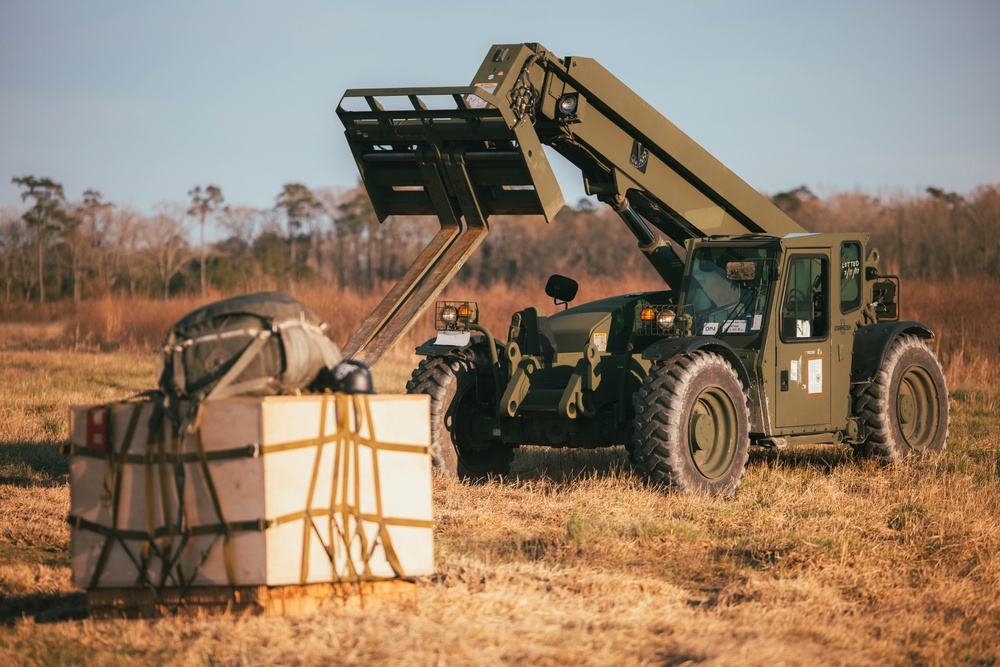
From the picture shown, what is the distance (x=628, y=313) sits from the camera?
404 inches

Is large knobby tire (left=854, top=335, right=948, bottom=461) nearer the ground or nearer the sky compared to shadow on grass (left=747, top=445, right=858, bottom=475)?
nearer the sky

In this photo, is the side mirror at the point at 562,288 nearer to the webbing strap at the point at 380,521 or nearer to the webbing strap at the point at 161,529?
the webbing strap at the point at 380,521

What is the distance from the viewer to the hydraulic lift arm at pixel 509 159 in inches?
343

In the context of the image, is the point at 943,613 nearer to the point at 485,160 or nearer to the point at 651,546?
the point at 651,546

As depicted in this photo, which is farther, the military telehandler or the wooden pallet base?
the military telehandler

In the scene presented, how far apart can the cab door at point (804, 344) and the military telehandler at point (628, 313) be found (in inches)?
0.6

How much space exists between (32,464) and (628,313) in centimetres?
538

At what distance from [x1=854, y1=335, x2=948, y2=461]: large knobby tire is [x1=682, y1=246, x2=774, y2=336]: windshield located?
4.78 ft

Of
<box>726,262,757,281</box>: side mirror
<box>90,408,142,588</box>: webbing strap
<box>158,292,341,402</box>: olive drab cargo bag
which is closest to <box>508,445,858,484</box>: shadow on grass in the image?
<box>726,262,757,281</box>: side mirror

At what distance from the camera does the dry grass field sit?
5.10m

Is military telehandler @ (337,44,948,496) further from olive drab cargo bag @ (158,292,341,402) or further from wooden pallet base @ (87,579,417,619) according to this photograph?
wooden pallet base @ (87,579,417,619)

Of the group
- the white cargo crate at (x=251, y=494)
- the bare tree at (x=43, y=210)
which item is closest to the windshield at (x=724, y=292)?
the white cargo crate at (x=251, y=494)

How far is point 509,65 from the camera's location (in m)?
8.62

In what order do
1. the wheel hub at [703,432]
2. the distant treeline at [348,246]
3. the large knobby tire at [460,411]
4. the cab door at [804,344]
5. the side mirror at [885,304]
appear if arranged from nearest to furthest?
the wheel hub at [703,432]
the large knobby tire at [460,411]
the cab door at [804,344]
the side mirror at [885,304]
the distant treeline at [348,246]
